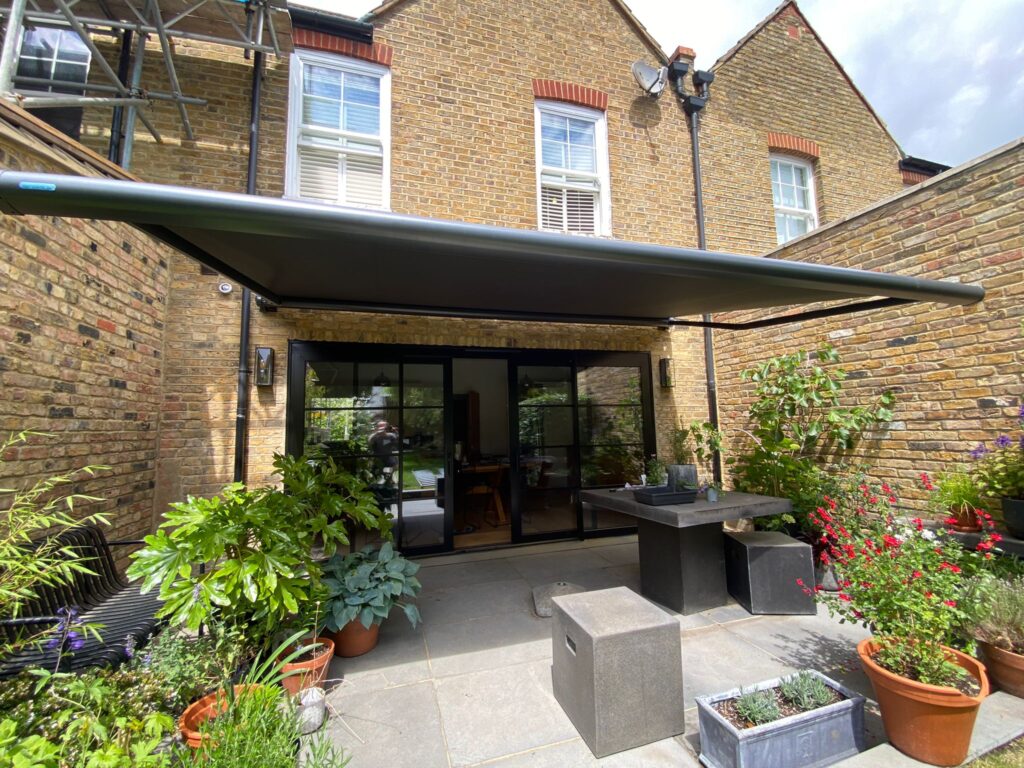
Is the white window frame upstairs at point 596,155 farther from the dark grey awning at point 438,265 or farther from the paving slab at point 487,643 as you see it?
the paving slab at point 487,643

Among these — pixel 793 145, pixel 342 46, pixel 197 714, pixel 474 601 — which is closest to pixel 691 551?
pixel 474 601

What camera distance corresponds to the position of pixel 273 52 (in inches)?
174

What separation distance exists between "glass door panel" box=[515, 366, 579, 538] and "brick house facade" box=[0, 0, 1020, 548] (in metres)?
0.49

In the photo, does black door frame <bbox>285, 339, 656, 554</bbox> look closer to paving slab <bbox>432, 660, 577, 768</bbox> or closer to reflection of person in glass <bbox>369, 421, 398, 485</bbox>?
reflection of person in glass <bbox>369, 421, 398, 485</bbox>

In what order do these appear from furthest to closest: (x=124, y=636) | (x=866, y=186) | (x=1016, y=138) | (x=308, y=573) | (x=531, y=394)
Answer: (x=866, y=186), (x=531, y=394), (x=1016, y=138), (x=308, y=573), (x=124, y=636)

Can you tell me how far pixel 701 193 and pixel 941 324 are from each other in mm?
3484

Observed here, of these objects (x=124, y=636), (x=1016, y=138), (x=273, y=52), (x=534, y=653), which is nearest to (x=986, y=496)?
(x=1016, y=138)

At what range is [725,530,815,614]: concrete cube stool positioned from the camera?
140 inches

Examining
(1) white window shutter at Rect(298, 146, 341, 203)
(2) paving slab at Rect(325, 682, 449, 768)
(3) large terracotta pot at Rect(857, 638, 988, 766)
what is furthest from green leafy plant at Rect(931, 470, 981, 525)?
(1) white window shutter at Rect(298, 146, 341, 203)

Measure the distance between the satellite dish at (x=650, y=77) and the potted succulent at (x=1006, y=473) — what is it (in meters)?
5.60

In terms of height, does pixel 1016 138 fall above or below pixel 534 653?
above

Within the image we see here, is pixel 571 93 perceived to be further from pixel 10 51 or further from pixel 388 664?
pixel 388 664

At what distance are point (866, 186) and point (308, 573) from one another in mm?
9865

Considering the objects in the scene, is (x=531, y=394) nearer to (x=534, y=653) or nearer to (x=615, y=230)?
(x=615, y=230)
